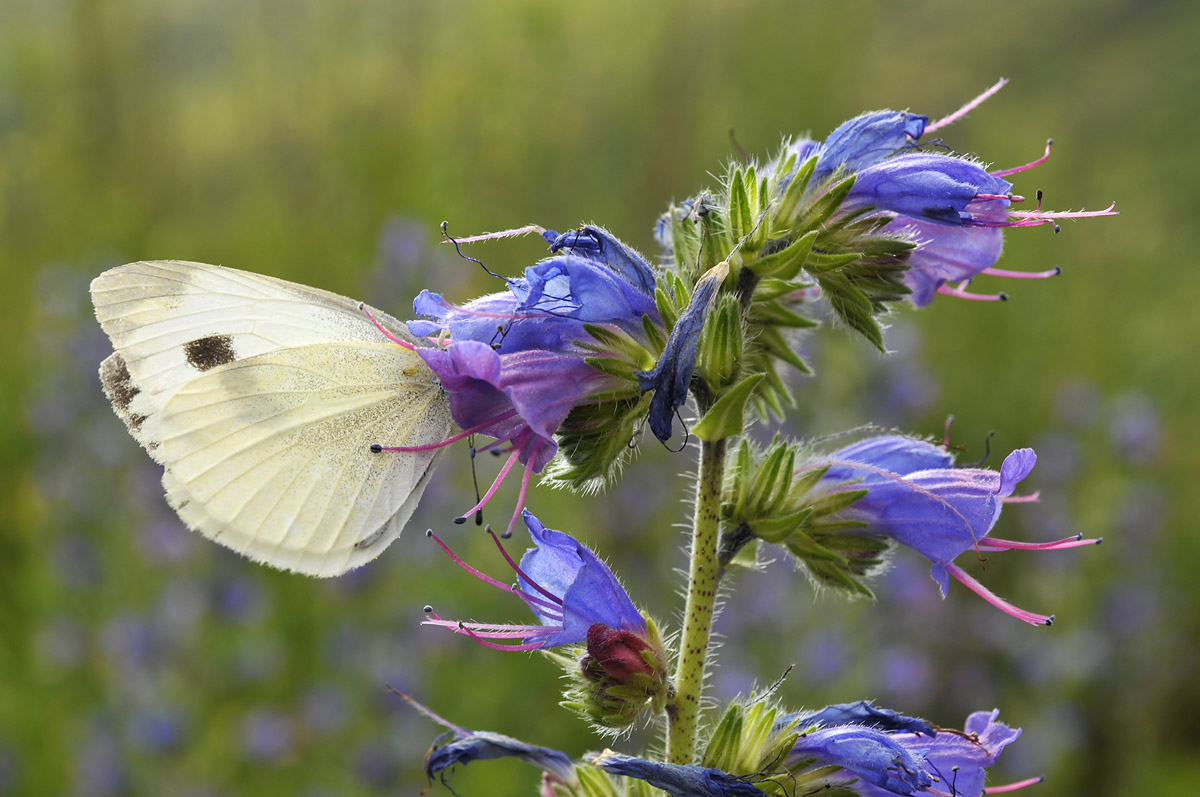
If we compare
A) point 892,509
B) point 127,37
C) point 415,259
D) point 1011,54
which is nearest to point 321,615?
point 415,259

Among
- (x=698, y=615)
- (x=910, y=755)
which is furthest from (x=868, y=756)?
(x=698, y=615)

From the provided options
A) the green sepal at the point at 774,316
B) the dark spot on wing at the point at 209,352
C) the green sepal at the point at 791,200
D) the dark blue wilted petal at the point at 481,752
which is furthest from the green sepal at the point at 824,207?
the dark spot on wing at the point at 209,352

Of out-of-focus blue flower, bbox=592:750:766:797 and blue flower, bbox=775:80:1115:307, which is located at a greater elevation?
blue flower, bbox=775:80:1115:307

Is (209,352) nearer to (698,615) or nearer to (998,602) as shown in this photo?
(698,615)

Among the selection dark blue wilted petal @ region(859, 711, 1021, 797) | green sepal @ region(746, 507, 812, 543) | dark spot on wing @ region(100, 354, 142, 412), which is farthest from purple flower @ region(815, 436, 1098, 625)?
dark spot on wing @ region(100, 354, 142, 412)

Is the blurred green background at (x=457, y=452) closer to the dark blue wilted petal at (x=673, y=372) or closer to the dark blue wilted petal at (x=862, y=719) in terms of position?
the dark blue wilted petal at (x=862, y=719)

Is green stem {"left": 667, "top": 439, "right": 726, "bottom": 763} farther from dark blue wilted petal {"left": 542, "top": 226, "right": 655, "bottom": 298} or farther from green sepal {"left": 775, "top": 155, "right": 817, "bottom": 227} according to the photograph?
green sepal {"left": 775, "top": 155, "right": 817, "bottom": 227}
